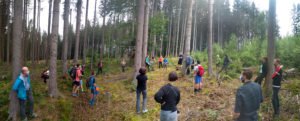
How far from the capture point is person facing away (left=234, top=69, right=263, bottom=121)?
4238 mm

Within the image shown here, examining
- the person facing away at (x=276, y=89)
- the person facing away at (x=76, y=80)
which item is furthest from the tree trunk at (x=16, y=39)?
the person facing away at (x=276, y=89)

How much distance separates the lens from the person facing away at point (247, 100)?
4.24 meters

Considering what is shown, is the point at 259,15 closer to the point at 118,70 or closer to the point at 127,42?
the point at 127,42

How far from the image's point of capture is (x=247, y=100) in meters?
4.23

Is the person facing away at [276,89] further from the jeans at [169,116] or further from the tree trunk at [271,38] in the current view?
the jeans at [169,116]

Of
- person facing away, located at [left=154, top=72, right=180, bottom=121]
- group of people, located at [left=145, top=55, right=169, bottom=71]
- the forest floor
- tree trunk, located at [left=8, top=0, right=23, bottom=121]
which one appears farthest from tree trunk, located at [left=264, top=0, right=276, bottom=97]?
group of people, located at [left=145, top=55, right=169, bottom=71]

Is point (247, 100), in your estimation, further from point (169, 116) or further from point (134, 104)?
point (134, 104)

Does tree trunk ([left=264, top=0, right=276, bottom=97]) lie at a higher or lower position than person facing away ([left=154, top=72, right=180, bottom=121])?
higher

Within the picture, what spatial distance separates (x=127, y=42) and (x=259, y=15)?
112ft

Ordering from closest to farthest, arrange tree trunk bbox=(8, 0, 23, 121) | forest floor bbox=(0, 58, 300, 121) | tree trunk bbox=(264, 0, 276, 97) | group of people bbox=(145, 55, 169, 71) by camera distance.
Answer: forest floor bbox=(0, 58, 300, 121)
tree trunk bbox=(8, 0, 23, 121)
tree trunk bbox=(264, 0, 276, 97)
group of people bbox=(145, 55, 169, 71)

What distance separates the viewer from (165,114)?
5270 millimetres

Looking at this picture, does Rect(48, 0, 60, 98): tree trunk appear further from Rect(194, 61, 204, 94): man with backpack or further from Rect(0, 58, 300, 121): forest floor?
Rect(194, 61, 204, 94): man with backpack

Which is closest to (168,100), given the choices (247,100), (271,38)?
(247,100)

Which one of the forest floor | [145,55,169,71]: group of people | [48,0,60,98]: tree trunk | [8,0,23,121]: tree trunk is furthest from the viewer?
[145,55,169,71]: group of people
